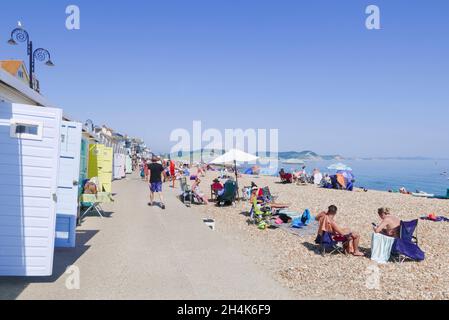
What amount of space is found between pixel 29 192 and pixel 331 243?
17.5 ft

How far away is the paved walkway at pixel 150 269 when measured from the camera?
4391 millimetres

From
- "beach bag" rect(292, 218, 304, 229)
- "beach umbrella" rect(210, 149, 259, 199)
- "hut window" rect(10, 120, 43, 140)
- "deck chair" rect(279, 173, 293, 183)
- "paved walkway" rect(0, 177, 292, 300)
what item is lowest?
"beach bag" rect(292, 218, 304, 229)

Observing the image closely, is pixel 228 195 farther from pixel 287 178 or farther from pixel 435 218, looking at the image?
pixel 287 178

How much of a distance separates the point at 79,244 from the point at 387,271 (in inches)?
216

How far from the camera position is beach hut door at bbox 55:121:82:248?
19.7 feet

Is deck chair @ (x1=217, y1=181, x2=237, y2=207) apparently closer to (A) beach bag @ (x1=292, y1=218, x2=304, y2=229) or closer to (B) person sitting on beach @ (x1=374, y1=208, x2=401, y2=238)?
(A) beach bag @ (x1=292, y1=218, x2=304, y2=229)

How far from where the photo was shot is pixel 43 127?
4.25 m

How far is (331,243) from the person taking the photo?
278 inches

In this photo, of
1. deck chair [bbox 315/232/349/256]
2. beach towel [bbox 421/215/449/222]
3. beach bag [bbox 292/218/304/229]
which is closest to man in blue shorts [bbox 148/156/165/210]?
beach bag [bbox 292/218/304/229]

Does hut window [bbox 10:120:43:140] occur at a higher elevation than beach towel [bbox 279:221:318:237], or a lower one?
higher

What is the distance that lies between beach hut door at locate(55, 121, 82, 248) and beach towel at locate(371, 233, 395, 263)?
5413 millimetres

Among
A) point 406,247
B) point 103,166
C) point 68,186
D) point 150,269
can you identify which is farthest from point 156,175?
point 406,247

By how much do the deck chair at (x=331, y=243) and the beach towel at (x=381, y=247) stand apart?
54 centimetres
